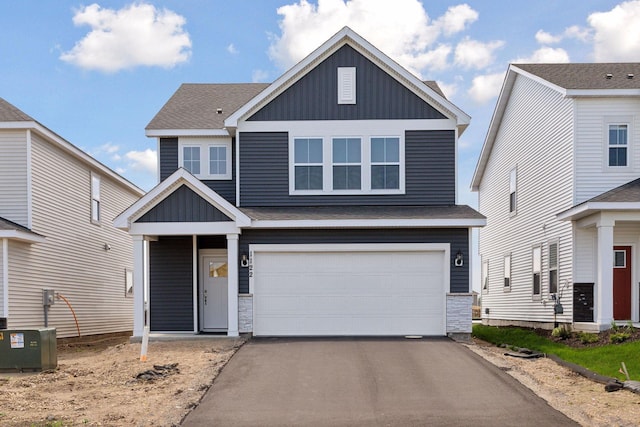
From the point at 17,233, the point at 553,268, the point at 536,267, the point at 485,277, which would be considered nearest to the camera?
the point at 17,233

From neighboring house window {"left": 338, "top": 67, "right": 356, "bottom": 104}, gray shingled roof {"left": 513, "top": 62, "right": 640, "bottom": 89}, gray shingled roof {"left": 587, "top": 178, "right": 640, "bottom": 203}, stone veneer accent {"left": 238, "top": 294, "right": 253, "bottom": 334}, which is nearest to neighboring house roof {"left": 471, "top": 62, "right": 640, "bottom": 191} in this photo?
gray shingled roof {"left": 513, "top": 62, "right": 640, "bottom": 89}

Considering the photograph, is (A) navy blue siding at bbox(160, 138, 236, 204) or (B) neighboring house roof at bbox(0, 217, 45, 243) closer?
(B) neighboring house roof at bbox(0, 217, 45, 243)

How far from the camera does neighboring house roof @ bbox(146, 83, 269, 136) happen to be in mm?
18891

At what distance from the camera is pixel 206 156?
1902 centimetres

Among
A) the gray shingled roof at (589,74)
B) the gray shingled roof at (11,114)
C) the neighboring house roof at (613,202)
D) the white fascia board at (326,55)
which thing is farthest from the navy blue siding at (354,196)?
the gray shingled roof at (11,114)

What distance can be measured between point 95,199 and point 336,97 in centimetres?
1044

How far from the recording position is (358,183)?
17.9m

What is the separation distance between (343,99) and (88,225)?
34.7 ft

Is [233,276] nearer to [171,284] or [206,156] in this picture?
[171,284]

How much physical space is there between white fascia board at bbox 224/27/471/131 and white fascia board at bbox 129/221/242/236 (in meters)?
2.98

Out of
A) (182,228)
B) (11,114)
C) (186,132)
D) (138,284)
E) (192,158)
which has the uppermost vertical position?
(11,114)

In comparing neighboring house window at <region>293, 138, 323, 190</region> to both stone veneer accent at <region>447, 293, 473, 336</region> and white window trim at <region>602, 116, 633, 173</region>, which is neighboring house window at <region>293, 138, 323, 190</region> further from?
white window trim at <region>602, 116, 633, 173</region>

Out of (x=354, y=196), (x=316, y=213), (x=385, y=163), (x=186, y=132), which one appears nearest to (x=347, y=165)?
(x=354, y=196)

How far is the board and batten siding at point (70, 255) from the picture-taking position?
1849 cm
